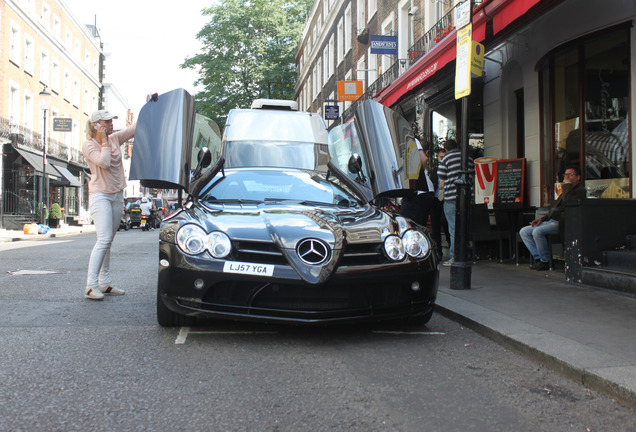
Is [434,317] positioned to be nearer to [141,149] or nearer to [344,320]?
[344,320]

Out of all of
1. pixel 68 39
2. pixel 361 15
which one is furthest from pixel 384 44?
pixel 68 39

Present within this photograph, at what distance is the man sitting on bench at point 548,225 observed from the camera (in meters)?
7.32

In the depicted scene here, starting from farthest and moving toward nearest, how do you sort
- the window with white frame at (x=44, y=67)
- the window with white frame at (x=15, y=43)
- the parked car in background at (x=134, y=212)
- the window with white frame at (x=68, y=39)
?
the window with white frame at (x=68, y=39) < the window with white frame at (x=44, y=67) < the window with white frame at (x=15, y=43) < the parked car in background at (x=134, y=212)

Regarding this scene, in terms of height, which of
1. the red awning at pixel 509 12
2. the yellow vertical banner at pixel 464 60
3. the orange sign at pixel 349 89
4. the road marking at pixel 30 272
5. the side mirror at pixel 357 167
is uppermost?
the orange sign at pixel 349 89

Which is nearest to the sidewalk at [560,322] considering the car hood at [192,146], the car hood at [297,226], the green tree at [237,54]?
the car hood at [297,226]

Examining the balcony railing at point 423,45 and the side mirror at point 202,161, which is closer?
the side mirror at point 202,161

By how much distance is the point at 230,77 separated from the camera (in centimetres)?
4031

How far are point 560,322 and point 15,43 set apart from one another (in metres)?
32.7

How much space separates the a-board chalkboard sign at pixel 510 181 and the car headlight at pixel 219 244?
7.14 metres

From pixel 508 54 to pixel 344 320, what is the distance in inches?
330

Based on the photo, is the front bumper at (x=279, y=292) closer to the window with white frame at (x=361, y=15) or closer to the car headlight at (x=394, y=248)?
the car headlight at (x=394, y=248)

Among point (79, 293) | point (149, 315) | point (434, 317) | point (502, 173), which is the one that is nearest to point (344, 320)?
point (434, 317)

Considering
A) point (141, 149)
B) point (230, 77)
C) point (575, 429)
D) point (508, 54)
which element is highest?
point (230, 77)

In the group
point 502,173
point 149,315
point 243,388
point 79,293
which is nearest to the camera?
point 243,388
